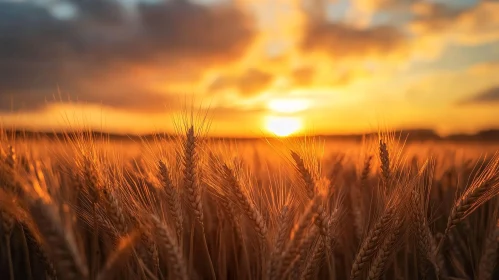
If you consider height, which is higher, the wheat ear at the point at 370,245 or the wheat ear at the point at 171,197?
the wheat ear at the point at 171,197

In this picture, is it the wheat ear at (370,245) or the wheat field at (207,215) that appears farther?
the wheat ear at (370,245)

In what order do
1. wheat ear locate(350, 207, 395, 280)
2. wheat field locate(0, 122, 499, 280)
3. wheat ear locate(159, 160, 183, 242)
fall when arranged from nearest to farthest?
wheat field locate(0, 122, 499, 280)
wheat ear locate(350, 207, 395, 280)
wheat ear locate(159, 160, 183, 242)

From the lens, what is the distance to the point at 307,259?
202cm

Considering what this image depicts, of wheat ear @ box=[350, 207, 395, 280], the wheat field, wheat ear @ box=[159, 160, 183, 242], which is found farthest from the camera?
wheat ear @ box=[159, 160, 183, 242]

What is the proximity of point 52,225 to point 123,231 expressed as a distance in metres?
0.64

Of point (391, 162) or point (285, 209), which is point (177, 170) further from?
point (391, 162)

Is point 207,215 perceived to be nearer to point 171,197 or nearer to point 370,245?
point 171,197

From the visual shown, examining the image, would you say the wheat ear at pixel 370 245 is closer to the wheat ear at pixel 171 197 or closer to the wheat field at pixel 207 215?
the wheat field at pixel 207 215

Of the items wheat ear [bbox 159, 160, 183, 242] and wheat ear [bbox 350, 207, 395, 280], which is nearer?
wheat ear [bbox 350, 207, 395, 280]

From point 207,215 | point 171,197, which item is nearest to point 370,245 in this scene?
point 171,197

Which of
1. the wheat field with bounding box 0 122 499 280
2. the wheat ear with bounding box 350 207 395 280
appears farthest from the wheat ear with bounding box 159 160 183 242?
the wheat ear with bounding box 350 207 395 280

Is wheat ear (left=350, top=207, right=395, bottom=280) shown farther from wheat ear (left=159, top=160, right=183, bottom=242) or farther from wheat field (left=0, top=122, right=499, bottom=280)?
wheat ear (left=159, top=160, right=183, bottom=242)

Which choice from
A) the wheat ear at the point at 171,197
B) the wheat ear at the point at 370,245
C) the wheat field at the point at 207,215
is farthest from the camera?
the wheat ear at the point at 171,197

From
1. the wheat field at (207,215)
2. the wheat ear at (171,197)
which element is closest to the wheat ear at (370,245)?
the wheat field at (207,215)
